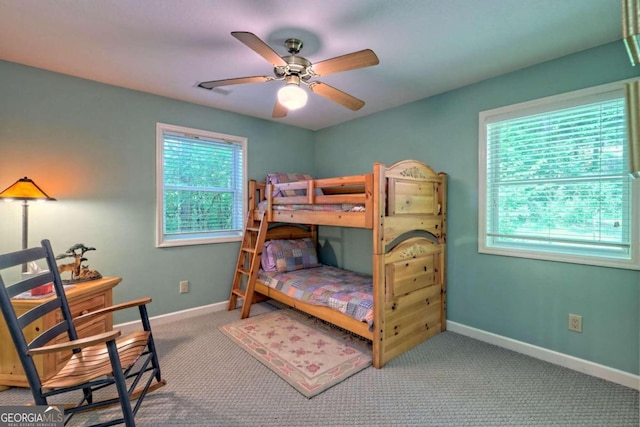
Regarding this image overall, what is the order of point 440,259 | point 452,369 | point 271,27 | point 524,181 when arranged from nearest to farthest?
1. point 271,27
2. point 452,369
3. point 524,181
4. point 440,259

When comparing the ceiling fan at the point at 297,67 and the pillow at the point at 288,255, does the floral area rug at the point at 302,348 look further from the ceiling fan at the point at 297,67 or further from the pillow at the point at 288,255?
the ceiling fan at the point at 297,67

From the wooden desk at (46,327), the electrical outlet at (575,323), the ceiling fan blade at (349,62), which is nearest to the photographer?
the ceiling fan blade at (349,62)

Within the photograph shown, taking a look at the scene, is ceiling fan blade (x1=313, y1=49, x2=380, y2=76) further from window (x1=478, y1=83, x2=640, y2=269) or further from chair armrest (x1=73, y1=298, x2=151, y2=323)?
chair armrest (x1=73, y1=298, x2=151, y2=323)

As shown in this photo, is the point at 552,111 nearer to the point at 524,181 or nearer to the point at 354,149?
the point at 524,181

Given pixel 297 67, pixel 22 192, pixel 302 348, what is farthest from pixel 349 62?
pixel 22 192

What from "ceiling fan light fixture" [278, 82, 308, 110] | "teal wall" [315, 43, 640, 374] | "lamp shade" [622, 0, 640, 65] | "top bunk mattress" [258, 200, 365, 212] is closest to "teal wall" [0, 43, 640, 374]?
"teal wall" [315, 43, 640, 374]

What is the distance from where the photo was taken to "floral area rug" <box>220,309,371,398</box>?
2.15 meters

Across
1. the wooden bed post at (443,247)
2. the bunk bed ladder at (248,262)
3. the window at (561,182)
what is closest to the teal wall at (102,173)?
the bunk bed ladder at (248,262)

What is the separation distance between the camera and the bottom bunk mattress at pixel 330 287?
8.04 ft

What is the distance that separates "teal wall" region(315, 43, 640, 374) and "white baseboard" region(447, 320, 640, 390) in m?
0.04

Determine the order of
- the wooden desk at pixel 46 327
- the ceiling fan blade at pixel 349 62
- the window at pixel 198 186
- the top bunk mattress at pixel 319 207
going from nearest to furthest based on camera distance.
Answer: the ceiling fan blade at pixel 349 62 < the wooden desk at pixel 46 327 < the top bunk mattress at pixel 319 207 < the window at pixel 198 186

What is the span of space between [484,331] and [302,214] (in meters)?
2.05

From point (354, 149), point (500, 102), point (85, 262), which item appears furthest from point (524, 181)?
point (85, 262)

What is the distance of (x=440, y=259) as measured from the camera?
2.92 m
